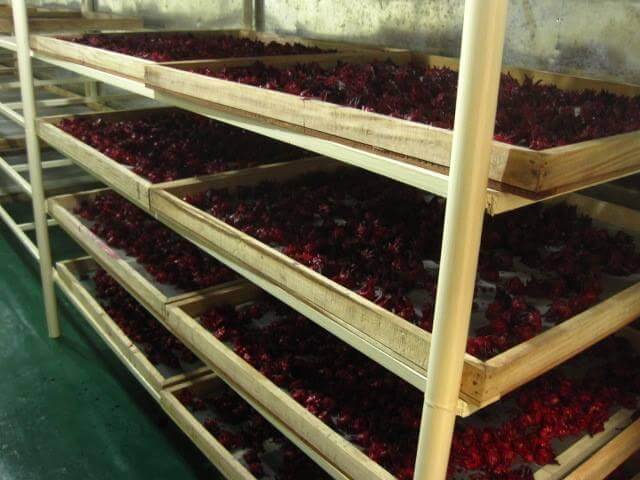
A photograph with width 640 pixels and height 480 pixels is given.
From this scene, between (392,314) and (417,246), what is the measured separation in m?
0.52

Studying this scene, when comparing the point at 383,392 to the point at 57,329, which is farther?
the point at 57,329

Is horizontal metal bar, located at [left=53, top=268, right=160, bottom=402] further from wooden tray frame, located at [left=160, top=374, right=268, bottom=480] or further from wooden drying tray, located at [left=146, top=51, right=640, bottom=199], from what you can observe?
wooden drying tray, located at [left=146, top=51, right=640, bottom=199]

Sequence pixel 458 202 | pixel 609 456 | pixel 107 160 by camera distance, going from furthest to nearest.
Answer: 1. pixel 107 160
2. pixel 609 456
3. pixel 458 202

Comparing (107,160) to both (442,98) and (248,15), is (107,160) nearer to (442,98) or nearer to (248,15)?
(248,15)

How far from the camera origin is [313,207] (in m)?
2.16

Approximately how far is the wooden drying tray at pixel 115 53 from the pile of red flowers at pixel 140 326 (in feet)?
3.66

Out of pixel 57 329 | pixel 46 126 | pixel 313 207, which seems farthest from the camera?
pixel 57 329

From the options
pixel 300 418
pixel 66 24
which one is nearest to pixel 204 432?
pixel 300 418

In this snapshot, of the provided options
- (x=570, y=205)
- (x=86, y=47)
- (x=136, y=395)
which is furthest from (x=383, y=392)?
(x=86, y=47)

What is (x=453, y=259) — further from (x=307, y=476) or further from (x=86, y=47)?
(x=86, y=47)

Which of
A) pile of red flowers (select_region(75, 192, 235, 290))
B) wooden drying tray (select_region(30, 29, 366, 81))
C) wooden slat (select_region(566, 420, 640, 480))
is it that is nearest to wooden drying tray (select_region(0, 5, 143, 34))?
wooden drying tray (select_region(30, 29, 366, 81))

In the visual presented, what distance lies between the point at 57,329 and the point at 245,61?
2.16 metres

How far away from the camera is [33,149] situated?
3.17m

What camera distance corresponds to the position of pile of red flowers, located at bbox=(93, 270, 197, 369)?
2602mm
